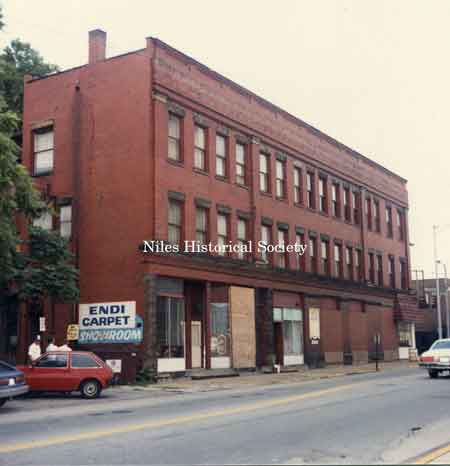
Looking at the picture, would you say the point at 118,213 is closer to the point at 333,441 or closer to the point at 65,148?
the point at 65,148

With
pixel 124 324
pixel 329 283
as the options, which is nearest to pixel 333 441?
pixel 124 324

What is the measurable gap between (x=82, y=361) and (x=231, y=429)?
10.9 meters

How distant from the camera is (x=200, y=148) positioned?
34.0m

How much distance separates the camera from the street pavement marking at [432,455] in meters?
9.71

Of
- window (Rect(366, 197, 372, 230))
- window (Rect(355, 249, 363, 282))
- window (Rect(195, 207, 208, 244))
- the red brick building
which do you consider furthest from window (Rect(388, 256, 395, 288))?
window (Rect(195, 207, 208, 244))

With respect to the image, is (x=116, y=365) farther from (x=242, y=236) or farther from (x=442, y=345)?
(x=442, y=345)

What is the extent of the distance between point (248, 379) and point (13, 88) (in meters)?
21.8

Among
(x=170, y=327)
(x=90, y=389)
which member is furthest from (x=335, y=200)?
(x=90, y=389)

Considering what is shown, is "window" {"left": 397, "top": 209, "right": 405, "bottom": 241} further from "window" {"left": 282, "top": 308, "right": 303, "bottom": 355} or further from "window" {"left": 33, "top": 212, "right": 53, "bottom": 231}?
"window" {"left": 33, "top": 212, "right": 53, "bottom": 231}

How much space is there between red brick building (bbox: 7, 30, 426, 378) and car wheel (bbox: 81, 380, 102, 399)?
5850 millimetres

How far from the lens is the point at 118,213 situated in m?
30.8

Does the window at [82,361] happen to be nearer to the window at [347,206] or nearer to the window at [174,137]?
the window at [174,137]

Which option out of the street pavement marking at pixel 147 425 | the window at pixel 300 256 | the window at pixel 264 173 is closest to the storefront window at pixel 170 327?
the window at pixel 264 173

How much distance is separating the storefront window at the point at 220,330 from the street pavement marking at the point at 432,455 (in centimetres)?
2239
